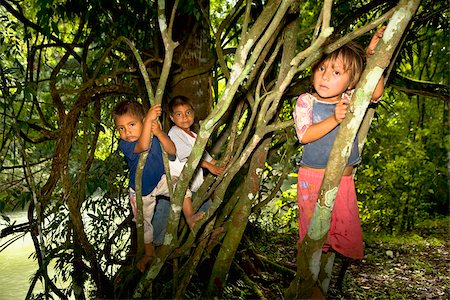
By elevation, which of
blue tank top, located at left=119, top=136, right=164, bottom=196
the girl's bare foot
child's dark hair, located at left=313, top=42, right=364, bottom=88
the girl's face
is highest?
child's dark hair, located at left=313, top=42, right=364, bottom=88

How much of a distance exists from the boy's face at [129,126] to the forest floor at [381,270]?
4.84 ft

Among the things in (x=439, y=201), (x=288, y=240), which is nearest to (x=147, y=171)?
(x=288, y=240)

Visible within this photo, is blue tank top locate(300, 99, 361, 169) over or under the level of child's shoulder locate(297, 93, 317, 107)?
under

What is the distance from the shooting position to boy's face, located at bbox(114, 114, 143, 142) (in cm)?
235

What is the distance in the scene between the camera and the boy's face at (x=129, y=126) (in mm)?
2350

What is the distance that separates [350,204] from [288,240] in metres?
3.71

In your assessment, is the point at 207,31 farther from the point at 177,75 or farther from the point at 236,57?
the point at 236,57

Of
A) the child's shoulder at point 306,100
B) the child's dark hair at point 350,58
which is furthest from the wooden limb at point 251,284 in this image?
the child's dark hair at point 350,58

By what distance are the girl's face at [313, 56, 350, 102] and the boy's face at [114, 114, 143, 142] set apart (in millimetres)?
1050

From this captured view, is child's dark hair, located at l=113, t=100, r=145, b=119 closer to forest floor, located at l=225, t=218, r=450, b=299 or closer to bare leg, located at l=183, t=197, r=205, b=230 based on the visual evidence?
bare leg, located at l=183, t=197, r=205, b=230

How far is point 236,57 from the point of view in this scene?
1.85 m

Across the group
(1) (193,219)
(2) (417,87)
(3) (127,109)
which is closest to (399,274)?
(2) (417,87)

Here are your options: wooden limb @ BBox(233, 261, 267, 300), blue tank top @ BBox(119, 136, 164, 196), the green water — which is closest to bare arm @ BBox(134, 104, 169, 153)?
blue tank top @ BBox(119, 136, 164, 196)

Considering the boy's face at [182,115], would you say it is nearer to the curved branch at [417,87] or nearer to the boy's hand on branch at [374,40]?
the boy's hand on branch at [374,40]
